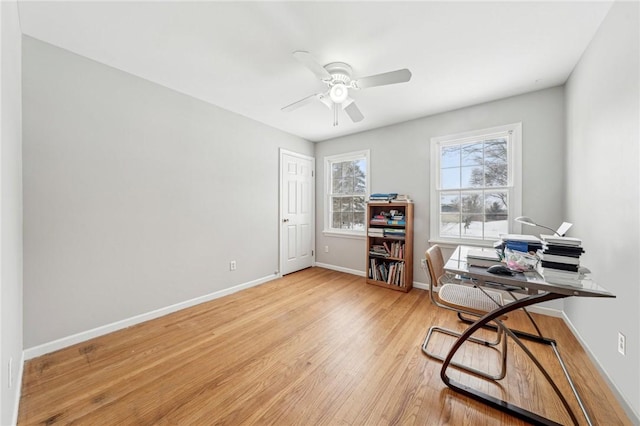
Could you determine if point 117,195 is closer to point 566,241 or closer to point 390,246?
point 390,246

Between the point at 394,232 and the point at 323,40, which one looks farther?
the point at 394,232

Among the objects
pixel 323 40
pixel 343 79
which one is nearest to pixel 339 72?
pixel 343 79

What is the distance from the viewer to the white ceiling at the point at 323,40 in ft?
5.22

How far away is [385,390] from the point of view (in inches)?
61.3

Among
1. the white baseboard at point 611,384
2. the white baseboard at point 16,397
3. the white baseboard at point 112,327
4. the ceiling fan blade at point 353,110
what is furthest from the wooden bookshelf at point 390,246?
the white baseboard at point 16,397

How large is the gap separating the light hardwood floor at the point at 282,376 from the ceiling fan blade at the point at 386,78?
7.10 ft

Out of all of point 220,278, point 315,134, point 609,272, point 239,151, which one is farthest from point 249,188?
point 609,272

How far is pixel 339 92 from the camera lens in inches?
84.4

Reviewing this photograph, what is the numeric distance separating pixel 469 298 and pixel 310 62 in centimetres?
216

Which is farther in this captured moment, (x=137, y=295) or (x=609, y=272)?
(x=137, y=295)

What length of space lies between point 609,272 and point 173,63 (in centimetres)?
376

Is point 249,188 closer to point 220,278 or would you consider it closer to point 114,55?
point 220,278

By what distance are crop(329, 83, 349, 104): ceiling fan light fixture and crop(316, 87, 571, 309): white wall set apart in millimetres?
1751

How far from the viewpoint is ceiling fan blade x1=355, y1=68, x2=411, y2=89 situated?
177 cm
